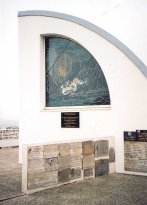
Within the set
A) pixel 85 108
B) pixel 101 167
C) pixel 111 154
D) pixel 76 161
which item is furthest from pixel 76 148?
pixel 85 108

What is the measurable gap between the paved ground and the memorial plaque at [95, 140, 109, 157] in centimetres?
52

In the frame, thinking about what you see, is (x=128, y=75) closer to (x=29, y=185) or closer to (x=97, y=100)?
(x=97, y=100)

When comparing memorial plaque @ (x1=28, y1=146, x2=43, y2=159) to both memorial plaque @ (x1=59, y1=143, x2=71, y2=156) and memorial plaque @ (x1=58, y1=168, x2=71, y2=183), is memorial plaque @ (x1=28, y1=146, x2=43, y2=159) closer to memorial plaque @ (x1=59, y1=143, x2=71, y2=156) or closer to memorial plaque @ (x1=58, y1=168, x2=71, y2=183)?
memorial plaque @ (x1=59, y1=143, x2=71, y2=156)

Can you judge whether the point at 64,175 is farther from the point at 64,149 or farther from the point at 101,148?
the point at 101,148

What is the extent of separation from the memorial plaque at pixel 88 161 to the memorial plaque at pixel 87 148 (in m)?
0.09

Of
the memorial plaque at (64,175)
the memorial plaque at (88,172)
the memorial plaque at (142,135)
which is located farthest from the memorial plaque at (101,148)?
the memorial plaque at (64,175)

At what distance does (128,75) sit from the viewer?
6.86 meters

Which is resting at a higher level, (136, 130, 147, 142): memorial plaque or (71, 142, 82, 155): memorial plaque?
(136, 130, 147, 142): memorial plaque

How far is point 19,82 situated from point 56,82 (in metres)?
1.21

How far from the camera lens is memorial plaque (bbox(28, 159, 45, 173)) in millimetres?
4984

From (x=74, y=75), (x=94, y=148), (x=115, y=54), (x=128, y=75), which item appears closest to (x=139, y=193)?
(x=94, y=148)

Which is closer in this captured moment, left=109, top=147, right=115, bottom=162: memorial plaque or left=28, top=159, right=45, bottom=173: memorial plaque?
left=28, top=159, right=45, bottom=173: memorial plaque

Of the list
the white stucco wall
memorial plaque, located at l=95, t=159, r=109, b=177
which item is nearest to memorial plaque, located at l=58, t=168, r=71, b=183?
memorial plaque, located at l=95, t=159, r=109, b=177

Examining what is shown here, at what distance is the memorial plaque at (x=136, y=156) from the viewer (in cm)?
635
